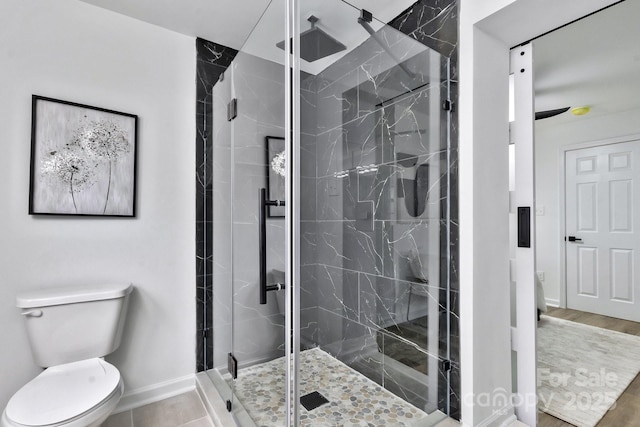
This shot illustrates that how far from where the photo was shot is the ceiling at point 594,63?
2.03m

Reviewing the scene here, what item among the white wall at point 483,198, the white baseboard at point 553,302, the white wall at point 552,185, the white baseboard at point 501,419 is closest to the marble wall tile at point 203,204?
the white wall at point 483,198

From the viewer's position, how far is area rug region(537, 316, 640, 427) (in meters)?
1.81

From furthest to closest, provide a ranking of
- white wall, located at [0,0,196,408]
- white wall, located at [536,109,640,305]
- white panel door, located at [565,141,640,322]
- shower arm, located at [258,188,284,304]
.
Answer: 1. white wall, located at [536,109,640,305]
2. white panel door, located at [565,141,640,322]
3. white wall, located at [0,0,196,408]
4. shower arm, located at [258,188,284,304]

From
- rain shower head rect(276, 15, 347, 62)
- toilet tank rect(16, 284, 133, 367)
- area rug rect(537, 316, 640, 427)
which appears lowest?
area rug rect(537, 316, 640, 427)

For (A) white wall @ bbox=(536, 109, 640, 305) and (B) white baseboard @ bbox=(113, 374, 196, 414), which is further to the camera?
(A) white wall @ bbox=(536, 109, 640, 305)

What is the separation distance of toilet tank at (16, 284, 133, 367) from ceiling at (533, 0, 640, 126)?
2.86 m

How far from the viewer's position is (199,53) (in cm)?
218

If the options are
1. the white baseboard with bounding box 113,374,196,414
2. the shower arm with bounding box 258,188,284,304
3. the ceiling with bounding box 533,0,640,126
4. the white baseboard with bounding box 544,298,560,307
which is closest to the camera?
the shower arm with bounding box 258,188,284,304

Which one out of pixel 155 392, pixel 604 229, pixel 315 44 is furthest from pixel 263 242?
pixel 604 229

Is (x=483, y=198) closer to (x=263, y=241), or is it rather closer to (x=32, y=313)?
(x=263, y=241)

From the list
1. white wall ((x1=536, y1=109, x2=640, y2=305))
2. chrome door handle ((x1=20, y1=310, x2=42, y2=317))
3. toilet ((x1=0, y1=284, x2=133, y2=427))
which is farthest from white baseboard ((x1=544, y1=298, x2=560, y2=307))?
chrome door handle ((x1=20, y1=310, x2=42, y2=317))

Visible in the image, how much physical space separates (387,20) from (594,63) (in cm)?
192

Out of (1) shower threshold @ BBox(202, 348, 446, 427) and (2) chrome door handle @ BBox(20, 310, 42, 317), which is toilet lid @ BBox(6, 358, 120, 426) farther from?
(1) shower threshold @ BBox(202, 348, 446, 427)

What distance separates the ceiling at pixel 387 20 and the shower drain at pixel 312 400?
1.30 metres
